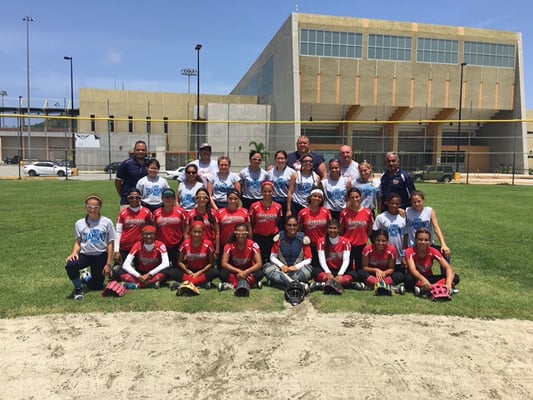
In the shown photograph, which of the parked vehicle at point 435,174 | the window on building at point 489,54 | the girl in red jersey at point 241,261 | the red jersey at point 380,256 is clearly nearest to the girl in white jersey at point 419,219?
the red jersey at point 380,256

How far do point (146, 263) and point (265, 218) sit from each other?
1.77 meters

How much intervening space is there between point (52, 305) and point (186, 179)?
2.58 meters

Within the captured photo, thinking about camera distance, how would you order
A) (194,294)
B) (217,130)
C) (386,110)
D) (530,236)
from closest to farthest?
1. (194,294)
2. (530,236)
3. (217,130)
4. (386,110)

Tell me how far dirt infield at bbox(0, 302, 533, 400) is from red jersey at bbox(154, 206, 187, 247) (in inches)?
61.2

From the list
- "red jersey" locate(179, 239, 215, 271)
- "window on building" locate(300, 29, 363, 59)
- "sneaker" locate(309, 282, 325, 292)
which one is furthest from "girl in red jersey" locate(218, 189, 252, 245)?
"window on building" locate(300, 29, 363, 59)

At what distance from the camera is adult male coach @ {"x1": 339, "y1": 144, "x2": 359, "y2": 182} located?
637 cm

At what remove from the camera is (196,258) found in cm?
567

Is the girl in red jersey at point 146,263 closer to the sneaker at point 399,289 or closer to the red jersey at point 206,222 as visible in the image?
the red jersey at point 206,222

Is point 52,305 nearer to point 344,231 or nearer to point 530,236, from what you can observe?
point 344,231

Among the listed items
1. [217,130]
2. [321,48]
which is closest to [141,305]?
[217,130]

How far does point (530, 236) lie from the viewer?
876cm

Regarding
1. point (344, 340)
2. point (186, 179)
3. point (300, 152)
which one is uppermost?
point (300, 152)

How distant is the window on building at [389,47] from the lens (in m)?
45.6

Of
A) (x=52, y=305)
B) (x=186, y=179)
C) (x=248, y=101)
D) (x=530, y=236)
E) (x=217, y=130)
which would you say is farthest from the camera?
(x=248, y=101)
